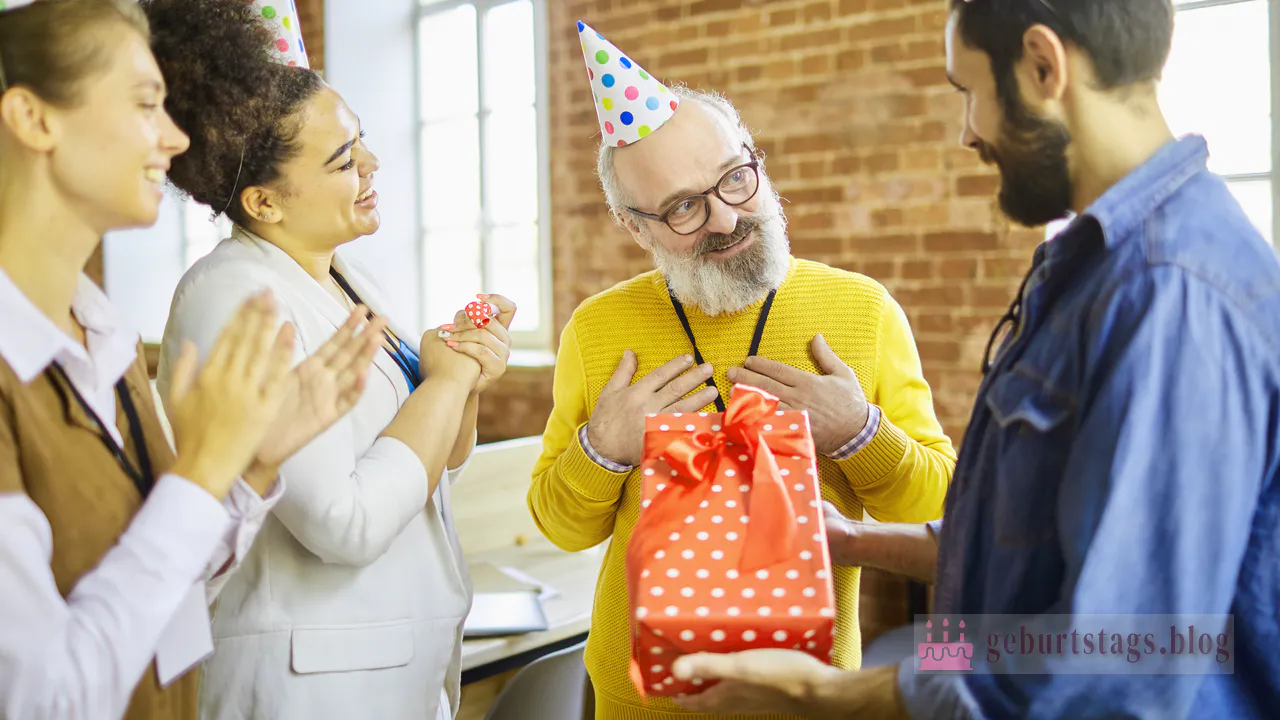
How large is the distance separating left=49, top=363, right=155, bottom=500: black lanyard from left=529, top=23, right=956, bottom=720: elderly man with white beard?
0.67 meters

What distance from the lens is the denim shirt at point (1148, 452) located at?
774 mm

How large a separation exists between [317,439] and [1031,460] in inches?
32.4

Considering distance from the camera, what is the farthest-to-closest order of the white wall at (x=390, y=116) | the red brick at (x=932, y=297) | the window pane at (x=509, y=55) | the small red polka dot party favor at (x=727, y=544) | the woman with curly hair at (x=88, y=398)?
the white wall at (x=390, y=116), the window pane at (x=509, y=55), the red brick at (x=932, y=297), the small red polka dot party favor at (x=727, y=544), the woman with curly hair at (x=88, y=398)


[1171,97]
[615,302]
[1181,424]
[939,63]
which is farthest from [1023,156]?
[1171,97]

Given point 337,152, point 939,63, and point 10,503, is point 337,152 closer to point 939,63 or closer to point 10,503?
point 10,503

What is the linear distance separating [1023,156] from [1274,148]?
2.41 meters

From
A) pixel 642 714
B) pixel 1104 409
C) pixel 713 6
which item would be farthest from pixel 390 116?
pixel 1104 409

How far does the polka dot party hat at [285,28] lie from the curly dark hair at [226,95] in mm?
65

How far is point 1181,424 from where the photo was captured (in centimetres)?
77

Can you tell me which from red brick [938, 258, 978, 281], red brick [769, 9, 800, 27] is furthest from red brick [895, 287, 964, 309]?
red brick [769, 9, 800, 27]

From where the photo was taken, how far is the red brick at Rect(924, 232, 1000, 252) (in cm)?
288

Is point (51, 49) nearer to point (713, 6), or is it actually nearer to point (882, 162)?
point (882, 162)

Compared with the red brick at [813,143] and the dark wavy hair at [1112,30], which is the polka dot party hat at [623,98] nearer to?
the dark wavy hair at [1112,30]

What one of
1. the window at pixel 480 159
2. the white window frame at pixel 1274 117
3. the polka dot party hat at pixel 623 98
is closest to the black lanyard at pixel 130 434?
the polka dot party hat at pixel 623 98
